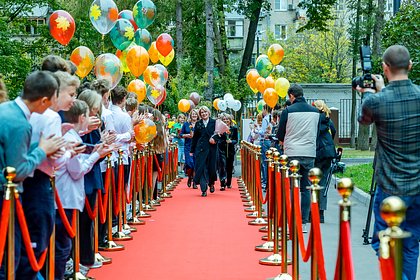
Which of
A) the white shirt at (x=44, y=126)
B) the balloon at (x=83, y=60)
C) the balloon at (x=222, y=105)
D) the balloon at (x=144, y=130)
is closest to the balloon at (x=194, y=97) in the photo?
the balloon at (x=222, y=105)

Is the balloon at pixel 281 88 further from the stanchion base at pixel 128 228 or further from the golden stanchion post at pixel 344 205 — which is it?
the golden stanchion post at pixel 344 205

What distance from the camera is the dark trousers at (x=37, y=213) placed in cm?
669

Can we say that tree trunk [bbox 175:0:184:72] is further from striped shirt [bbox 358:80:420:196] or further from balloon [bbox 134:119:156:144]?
striped shirt [bbox 358:80:420:196]

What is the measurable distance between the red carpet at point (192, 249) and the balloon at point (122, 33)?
3.94 meters

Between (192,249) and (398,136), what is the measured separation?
202 inches

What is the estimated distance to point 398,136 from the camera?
7.14 meters

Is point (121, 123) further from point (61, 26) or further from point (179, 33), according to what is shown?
point (179, 33)

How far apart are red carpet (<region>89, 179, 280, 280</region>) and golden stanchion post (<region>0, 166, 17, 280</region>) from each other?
3485 millimetres

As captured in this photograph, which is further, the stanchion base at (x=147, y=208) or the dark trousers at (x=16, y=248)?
the stanchion base at (x=147, y=208)

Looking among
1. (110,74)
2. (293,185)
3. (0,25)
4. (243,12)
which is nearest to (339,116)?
(243,12)

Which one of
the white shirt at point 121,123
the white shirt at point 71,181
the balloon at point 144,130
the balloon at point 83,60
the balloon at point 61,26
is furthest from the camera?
the balloon at point 83,60

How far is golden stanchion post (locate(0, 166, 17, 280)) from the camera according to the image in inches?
236

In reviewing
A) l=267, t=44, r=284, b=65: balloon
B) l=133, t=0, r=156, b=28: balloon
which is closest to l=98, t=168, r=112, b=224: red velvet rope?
l=133, t=0, r=156, b=28: balloon

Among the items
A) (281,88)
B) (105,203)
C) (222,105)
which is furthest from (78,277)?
(222,105)
